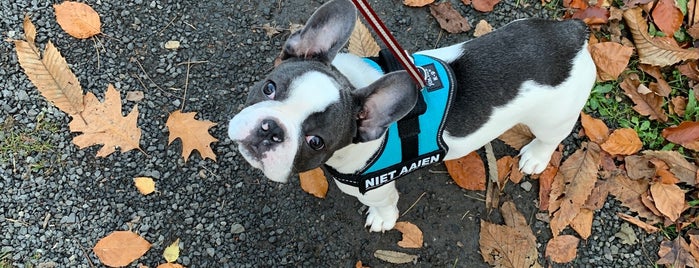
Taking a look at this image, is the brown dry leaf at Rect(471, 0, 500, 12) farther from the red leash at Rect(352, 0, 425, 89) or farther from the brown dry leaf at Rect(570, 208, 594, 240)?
the red leash at Rect(352, 0, 425, 89)

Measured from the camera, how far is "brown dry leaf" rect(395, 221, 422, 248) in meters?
4.67

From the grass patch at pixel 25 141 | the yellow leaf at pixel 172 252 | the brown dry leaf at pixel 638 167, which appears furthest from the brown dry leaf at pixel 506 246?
the grass patch at pixel 25 141

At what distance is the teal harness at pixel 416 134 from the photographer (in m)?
3.51

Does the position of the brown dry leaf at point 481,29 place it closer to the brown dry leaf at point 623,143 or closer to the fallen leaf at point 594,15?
the fallen leaf at point 594,15

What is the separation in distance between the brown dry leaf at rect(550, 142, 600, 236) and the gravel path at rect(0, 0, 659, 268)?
0.37 ft

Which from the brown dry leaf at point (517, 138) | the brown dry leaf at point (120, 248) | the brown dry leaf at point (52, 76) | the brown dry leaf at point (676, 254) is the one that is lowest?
the brown dry leaf at point (676, 254)

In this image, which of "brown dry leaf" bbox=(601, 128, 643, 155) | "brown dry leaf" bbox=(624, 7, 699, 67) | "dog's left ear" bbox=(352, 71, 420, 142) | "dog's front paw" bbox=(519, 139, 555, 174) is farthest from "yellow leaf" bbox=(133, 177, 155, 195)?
"brown dry leaf" bbox=(624, 7, 699, 67)

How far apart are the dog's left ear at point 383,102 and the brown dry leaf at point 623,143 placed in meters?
2.52

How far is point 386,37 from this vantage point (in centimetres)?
262

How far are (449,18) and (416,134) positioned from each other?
6.42ft

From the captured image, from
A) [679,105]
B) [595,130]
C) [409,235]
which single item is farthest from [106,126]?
[679,105]

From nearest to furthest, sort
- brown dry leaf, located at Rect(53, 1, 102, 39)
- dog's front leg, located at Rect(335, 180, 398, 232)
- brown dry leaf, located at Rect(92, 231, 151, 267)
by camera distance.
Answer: dog's front leg, located at Rect(335, 180, 398, 232) → brown dry leaf, located at Rect(92, 231, 151, 267) → brown dry leaf, located at Rect(53, 1, 102, 39)

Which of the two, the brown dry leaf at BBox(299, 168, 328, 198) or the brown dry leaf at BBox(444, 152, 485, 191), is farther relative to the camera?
the brown dry leaf at BBox(444, 152, 485, 191)

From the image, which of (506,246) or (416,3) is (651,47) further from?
(506,246)
